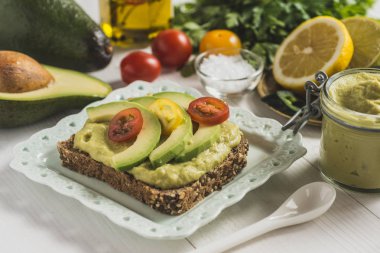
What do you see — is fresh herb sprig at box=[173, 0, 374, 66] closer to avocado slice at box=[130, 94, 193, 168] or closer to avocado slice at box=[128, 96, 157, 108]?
avocado slice at box=[128, 96, 157, 108]

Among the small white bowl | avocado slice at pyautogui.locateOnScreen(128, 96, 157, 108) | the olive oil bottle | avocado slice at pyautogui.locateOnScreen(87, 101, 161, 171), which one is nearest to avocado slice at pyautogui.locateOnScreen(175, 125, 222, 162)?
avocado slice at pyautogui.locateOnScreen(87, 101, 161, 171)

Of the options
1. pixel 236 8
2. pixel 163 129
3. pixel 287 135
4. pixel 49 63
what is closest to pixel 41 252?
pixel 163 129

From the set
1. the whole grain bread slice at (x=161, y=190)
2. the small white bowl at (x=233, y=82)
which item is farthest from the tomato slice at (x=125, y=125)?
the small white bowl at (x=233, y=82)

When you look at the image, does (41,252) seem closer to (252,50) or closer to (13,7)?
(13,7)

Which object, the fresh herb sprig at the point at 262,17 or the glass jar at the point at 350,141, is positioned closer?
the glass jar at the point at 350,141

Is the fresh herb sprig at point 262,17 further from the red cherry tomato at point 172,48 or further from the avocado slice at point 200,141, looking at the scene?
the avocado slice at point 200,141

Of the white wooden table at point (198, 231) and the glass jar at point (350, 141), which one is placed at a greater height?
the glass jar at point (350, 141)
